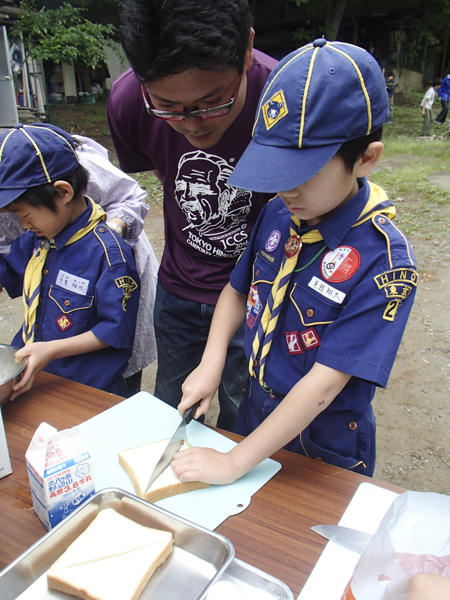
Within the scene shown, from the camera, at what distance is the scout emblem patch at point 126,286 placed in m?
1.59

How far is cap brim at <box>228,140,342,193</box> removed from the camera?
89 cm

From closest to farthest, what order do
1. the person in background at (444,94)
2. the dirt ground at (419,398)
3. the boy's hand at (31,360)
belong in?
1. the boy's hand at (31,360)
2. the dirt ground at (419,398)
3. the person in background at (444,94)

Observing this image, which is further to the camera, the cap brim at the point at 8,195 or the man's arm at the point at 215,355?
the cap brim at the point at 8,195

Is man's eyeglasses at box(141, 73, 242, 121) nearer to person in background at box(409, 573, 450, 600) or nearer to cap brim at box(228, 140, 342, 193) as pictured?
cap brim at box(228, 140, 342, 193)

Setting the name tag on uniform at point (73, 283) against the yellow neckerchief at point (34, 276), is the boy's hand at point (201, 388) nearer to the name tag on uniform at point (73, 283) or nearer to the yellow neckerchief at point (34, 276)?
the name tag on uniform at point (73, 283)

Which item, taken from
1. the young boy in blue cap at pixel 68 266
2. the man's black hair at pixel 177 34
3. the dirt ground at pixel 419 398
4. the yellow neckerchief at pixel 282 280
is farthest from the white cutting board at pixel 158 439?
the dirt ground at pixel 419 398

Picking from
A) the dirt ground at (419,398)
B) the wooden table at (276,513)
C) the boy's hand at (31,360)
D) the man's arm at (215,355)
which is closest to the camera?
the wooden table at (276,513)

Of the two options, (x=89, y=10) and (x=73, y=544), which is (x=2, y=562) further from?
(x=89, y=10)

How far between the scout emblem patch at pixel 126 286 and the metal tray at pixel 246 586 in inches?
39.0

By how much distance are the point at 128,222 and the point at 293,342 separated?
1.09m

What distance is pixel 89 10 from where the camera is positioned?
12.9 meters

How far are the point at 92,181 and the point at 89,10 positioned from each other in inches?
545

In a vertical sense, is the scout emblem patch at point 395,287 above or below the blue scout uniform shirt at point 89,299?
above

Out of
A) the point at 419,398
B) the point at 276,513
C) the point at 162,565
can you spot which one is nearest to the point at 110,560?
the point at 162,565
